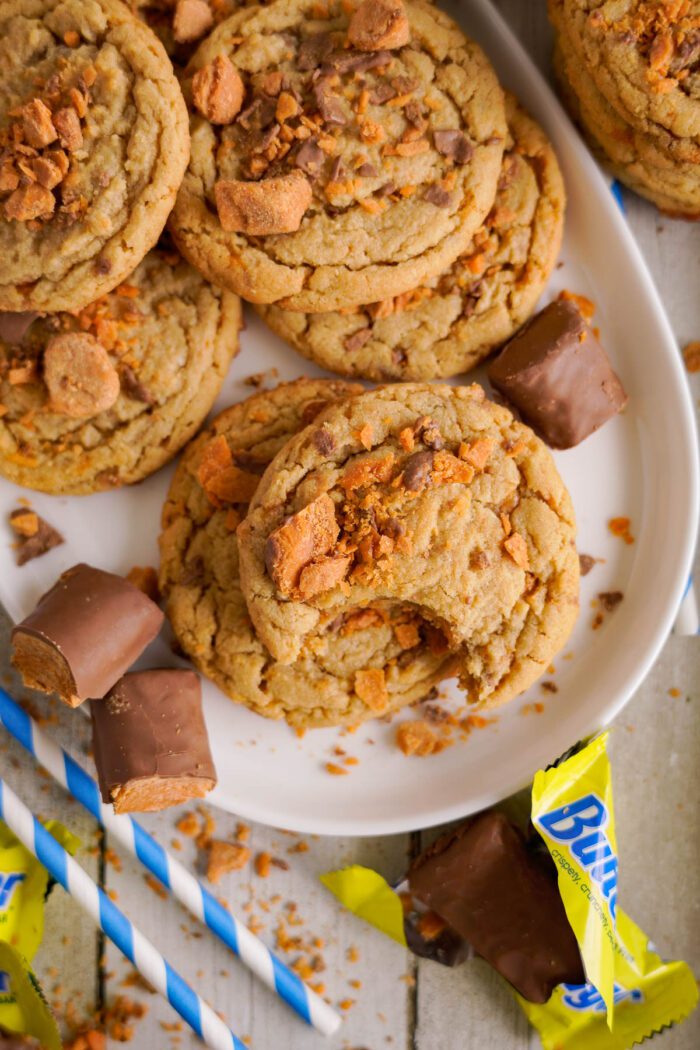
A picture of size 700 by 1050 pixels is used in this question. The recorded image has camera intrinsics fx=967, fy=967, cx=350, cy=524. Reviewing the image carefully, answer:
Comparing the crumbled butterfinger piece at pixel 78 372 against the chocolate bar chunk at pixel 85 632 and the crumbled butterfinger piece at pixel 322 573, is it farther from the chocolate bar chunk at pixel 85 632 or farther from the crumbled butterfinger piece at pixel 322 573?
the crumbled butterfinger piece at pixel 322 573

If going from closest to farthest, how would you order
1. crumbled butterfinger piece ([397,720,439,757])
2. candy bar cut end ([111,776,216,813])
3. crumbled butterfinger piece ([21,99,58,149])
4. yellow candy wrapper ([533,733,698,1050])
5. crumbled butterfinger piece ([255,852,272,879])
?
crumbled butterfinger piece ([21,99,58,149]) < candy bar cut end ([111,776,216,813]) < yellow candy wrapper ([533,733,698,1050]) < crumbled butterfinger piece ([397,720,439,757]) < crumbled butterfinger piece ([255,852,272,879])

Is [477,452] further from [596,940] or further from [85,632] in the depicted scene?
[596,940]

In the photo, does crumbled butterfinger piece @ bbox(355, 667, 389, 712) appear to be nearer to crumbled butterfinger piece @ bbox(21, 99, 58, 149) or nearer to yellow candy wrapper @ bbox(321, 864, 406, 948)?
yellow candy wrapper @ bbox(321, 864, 406, 948)

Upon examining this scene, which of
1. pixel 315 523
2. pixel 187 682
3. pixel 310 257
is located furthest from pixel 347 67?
pixel 187 682

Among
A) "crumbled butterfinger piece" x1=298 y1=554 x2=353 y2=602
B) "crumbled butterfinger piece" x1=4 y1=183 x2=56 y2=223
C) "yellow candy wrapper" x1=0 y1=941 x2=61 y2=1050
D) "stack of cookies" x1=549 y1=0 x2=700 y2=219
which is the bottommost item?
"yellow candy wrapper" x1=0 y1=941 x2=61 y2=1050

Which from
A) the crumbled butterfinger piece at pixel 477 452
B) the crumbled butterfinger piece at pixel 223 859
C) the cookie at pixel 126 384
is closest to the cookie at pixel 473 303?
the cookie at pixel 126 384

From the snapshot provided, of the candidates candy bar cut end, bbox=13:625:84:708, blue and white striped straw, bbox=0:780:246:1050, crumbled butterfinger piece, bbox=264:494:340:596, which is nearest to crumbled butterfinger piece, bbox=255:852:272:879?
blue and white striped straw, bbox=0:780:246:1050

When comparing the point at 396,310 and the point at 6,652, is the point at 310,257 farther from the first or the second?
the point at 6,652
